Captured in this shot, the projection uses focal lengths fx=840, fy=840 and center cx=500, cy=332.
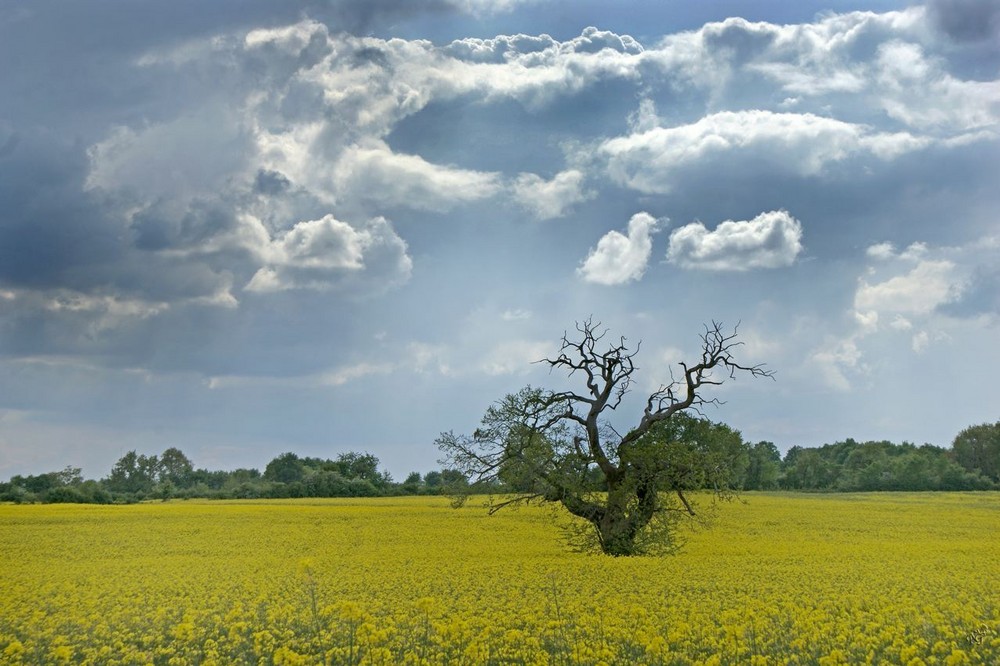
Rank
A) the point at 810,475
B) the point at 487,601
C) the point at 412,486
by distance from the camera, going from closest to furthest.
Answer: the point at 487,601 < the point at 412,486 < the point at 810,475

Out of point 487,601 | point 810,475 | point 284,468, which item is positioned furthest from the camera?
point 284,468

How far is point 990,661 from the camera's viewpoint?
38.7ft

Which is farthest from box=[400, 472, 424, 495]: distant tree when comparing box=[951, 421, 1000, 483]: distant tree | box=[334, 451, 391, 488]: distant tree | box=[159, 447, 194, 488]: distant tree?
box=[951, 421, 1000, 483]: distant tree

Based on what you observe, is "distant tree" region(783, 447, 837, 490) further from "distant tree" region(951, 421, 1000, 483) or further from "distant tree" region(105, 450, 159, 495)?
"distant tree" region(105, 450, 159, 495)

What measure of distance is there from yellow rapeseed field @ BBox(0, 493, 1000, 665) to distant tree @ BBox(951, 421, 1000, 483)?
10479 cm

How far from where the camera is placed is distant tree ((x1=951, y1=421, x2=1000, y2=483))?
Answer: 411 feet

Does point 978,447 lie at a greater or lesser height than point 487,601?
greater

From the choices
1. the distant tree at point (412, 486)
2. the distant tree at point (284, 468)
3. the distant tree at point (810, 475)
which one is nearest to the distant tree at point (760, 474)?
the distant tree at point (810, 475)


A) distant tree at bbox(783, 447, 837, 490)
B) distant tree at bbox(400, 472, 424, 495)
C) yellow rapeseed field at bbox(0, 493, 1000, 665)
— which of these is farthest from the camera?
distant tree at bbox(783, 447, 837, 490)

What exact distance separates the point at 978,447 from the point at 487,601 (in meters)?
140

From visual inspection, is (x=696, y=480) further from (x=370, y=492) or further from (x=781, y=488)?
(x=781, y=488)

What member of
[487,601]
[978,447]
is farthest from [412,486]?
[978,447]

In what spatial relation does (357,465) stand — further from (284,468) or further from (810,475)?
(810,475)

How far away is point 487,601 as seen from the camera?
15.6m
